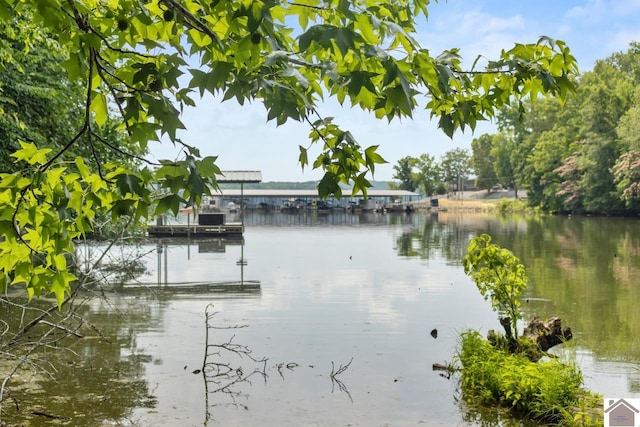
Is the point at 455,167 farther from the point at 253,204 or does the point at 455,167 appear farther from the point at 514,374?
the point at 514,374

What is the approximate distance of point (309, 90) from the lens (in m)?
3.30

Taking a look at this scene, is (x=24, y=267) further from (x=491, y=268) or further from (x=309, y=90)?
(x=491, y=268)

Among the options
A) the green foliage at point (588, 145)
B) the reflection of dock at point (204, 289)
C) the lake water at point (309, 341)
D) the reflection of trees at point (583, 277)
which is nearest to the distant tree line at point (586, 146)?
the green foliage at point (588, 145)

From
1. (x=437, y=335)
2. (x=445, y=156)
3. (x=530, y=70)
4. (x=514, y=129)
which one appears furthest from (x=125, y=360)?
(x=445, y=156)

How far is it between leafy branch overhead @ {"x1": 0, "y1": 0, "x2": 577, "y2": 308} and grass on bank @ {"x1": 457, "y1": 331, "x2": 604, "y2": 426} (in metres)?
4.06

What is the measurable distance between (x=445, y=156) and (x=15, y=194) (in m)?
127

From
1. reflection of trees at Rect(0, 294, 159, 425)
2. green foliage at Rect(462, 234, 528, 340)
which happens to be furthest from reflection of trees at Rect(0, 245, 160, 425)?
green foliage at Rect(462, 234, 528, 340)

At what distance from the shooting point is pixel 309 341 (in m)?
10.5

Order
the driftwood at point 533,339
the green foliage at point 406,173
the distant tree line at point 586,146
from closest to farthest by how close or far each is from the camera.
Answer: the driftwood at point 533,339, the distant tree line at point 586,146, the green foliage at point 406,173

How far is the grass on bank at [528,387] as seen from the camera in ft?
20.4

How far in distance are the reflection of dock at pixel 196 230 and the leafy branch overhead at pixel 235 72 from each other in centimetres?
3216

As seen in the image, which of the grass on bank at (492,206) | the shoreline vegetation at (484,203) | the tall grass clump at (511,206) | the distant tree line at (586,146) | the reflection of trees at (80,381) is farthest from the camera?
the shoreline vegetation at (484,203)

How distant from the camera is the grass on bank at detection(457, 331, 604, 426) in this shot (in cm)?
622

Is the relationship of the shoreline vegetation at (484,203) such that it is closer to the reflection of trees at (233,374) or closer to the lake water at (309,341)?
the lake water at (309,341)
